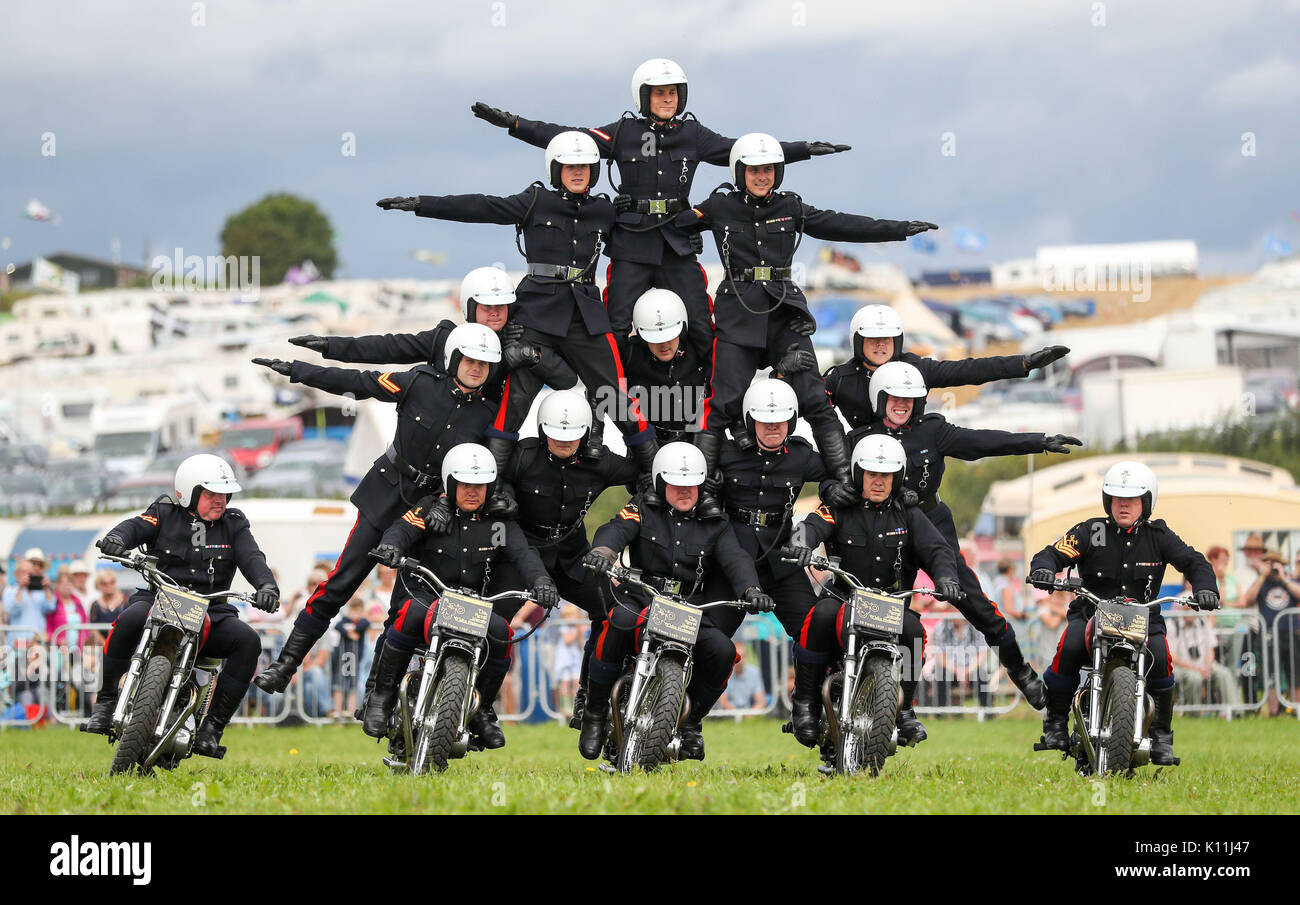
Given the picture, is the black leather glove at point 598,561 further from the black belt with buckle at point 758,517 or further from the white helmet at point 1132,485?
the white helmet at point 1132,485

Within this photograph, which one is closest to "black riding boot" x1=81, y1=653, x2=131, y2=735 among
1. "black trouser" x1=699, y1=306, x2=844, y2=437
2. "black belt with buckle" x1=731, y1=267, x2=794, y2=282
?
"black trouser" x1=699, y1=306, x2=844, y2=437

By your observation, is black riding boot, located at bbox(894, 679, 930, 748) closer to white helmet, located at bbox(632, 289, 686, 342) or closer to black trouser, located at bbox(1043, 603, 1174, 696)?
black trouser, located at bbox(1043, 603, 1174, 696)

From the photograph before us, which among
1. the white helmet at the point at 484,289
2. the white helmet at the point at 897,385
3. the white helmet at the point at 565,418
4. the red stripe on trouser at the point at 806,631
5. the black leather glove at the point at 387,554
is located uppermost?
the white helmet at the point at 484,289

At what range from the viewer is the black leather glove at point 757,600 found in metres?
11.5

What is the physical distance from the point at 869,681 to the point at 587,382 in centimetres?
330

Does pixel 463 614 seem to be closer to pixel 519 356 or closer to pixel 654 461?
pixel 654 461

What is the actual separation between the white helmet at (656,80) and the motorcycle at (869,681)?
386cm

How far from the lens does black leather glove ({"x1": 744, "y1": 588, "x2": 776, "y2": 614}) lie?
37.7 feet

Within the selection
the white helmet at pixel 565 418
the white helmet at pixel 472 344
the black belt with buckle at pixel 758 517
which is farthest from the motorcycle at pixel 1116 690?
the white helmet at pixel 472 344

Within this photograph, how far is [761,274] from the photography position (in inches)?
520

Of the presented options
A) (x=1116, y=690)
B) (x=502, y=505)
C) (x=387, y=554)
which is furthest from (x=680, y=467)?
(x=1116, y=690)

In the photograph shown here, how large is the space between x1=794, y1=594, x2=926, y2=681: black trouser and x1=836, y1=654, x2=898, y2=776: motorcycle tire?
454 mm
